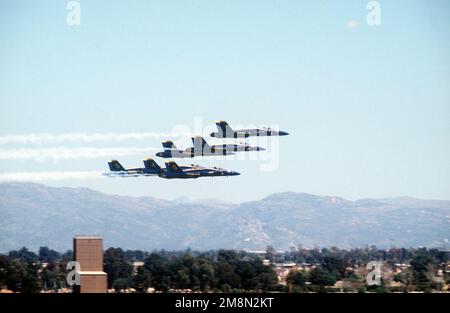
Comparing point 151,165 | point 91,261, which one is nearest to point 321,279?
point 151,165

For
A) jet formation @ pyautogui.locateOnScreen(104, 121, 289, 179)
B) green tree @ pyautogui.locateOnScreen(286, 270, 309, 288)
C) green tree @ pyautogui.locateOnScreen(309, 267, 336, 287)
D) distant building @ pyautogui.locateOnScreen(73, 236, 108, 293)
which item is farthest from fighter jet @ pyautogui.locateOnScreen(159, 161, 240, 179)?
green tree @ pyautogui.locateOnScreen(309, 267, 336, 287)

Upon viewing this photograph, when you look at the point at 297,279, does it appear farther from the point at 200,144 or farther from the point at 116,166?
the point at 116,166

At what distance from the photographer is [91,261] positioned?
14812 centimetres

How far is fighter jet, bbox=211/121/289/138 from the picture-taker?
152625mm

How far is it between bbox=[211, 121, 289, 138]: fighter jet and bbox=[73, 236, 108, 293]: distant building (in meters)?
25.7

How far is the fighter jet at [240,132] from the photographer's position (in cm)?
15262

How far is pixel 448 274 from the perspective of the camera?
198m

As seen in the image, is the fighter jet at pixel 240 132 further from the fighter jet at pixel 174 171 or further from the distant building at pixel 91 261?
the distant building at pixel 91 261

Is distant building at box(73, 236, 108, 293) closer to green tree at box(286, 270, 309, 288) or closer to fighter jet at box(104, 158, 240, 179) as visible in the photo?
fighter jet at box(104, 158, 240, 179)

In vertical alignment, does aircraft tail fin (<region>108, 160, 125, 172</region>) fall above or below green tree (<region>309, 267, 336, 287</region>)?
above
